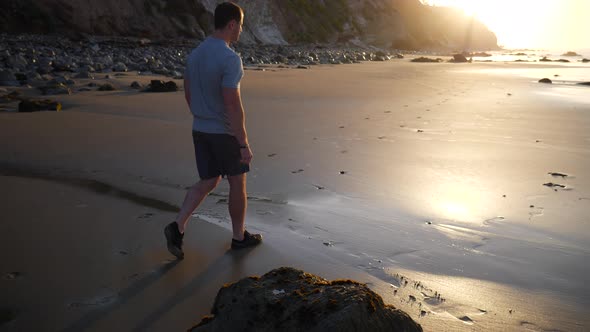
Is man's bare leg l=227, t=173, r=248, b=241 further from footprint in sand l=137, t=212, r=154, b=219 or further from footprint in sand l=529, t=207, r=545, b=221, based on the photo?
footprint in sand l=529, t=207, r=545, b=221

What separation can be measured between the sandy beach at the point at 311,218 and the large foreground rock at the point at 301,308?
1.33ft

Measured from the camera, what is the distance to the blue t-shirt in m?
2.78

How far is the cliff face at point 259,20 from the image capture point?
2444 centimetres

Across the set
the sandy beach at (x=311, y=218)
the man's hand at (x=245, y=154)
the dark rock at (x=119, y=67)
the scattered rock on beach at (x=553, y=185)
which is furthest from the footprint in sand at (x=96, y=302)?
the dark rock at (x=119, y=67)

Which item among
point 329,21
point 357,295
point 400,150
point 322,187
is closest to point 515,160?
point 400,150

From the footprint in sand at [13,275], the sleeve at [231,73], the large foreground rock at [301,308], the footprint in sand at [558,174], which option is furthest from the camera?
the footprint in sand at [558,174]

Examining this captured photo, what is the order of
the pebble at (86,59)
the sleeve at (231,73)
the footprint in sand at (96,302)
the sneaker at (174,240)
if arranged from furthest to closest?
the pebble at (86,59) < the sneaker at (174,240) < the sleeve at (231,73) < the footprint in sand at (96,302)

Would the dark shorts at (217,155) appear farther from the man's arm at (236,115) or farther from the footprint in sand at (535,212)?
the footprint in sand at (535,212)

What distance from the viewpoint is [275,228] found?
3492 mm

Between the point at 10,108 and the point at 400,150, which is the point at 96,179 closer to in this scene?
the point at 400,150

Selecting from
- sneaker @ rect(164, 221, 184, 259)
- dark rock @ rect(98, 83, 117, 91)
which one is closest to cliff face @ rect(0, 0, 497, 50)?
dark rock @ rect(98, 83, 117, 91)

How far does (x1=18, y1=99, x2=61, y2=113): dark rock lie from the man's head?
5406mm

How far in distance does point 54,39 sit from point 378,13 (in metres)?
45.2

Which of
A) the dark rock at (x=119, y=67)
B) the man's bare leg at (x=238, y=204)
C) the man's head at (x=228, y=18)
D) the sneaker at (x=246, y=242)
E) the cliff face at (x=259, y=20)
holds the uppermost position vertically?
the cliff face at (x=259, y=20)
